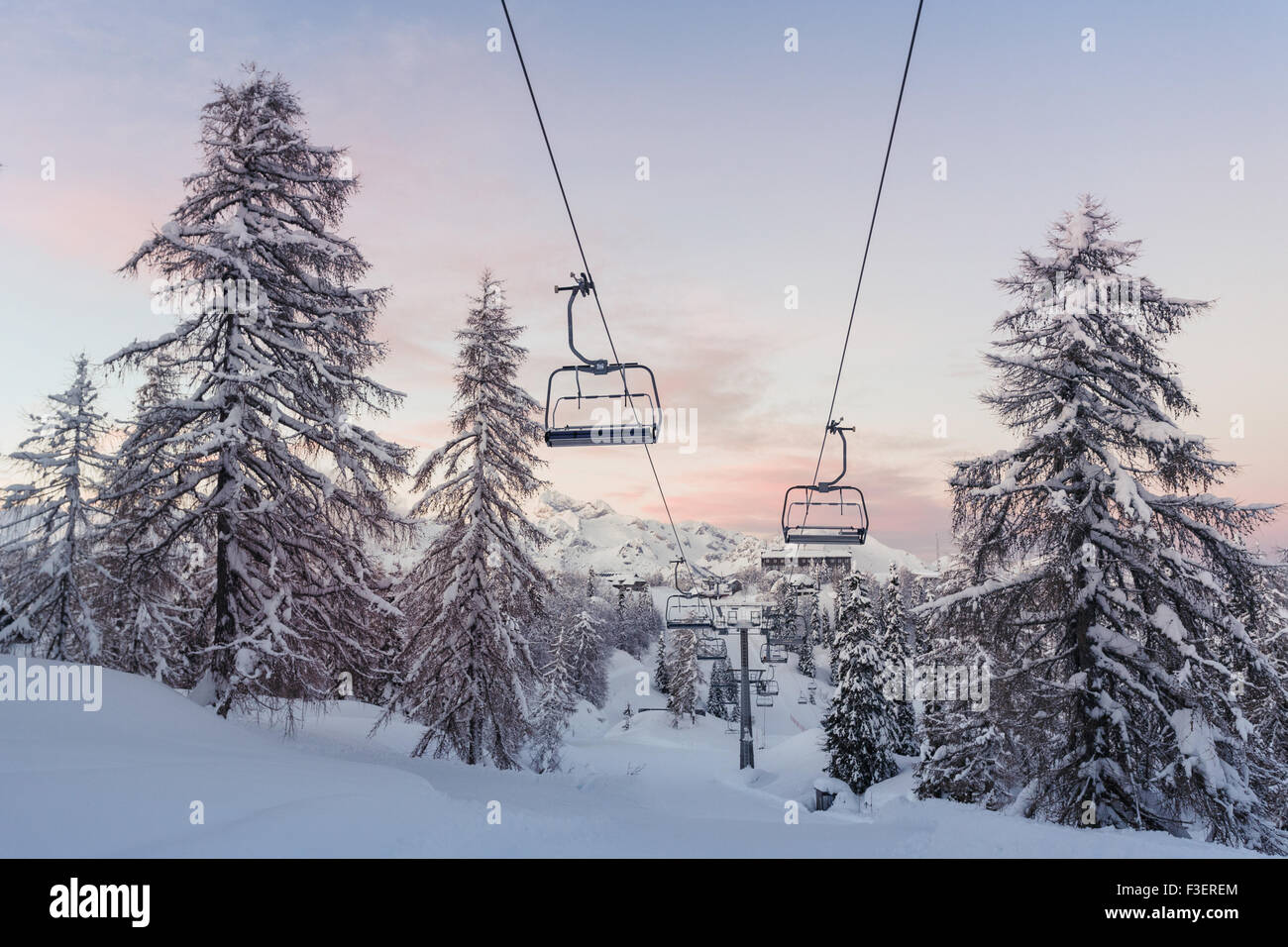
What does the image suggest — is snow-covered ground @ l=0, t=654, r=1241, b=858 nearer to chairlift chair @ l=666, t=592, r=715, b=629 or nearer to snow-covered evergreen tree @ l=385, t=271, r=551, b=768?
snow-covered evergreen tree @ l=385, t=271, r=551, b=768

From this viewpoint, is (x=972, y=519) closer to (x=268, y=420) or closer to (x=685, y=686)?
(x=268, y=420)

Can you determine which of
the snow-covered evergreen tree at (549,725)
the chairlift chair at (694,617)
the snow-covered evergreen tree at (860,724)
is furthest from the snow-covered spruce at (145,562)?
the snow-covered evergreen tree at (860,724)

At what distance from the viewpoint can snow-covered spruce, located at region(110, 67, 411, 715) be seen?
12477mm

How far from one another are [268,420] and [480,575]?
597 cm

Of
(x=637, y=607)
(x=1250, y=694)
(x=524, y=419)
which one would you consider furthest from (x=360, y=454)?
(x=637, y=607)

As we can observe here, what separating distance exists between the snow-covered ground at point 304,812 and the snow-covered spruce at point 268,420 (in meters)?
1.86

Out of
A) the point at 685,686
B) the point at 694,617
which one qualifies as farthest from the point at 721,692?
the point at 694,617

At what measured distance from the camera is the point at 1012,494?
13086 millimetres

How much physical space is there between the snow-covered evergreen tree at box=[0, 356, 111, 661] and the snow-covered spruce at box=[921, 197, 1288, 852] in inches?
860

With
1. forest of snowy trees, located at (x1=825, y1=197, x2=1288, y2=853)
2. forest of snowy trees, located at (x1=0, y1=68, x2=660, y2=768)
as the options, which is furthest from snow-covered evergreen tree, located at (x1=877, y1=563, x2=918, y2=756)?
forest of snowy trees, located at (x1=0, y1=68, x2=660, y2=768)

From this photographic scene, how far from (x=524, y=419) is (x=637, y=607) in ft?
516

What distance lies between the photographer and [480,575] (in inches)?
685

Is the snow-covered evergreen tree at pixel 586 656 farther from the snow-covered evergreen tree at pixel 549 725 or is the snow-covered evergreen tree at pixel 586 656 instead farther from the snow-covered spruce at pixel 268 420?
the snow-covered spruce at pixel 268 420
